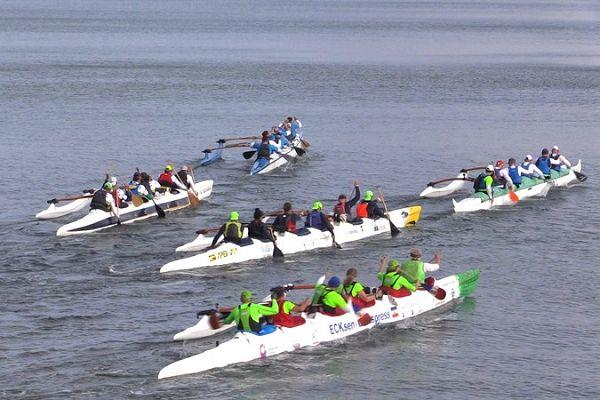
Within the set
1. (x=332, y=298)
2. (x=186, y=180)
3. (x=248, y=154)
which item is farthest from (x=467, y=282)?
(x=248, y=154)

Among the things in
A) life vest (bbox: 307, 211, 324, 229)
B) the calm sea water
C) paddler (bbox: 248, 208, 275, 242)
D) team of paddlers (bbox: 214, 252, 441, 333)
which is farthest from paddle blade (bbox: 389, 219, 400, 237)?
team of paddlers (bbox: 214, 252, 441, 333)

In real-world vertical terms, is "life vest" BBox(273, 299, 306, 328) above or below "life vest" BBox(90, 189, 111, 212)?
below

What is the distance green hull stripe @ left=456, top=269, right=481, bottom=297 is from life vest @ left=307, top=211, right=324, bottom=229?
25.2 ft

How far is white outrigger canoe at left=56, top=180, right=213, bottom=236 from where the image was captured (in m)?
45.2

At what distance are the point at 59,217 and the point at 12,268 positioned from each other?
28.5ft

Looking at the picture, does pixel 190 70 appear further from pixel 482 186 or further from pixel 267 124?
pixel 482 186

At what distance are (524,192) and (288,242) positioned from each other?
1615 cm

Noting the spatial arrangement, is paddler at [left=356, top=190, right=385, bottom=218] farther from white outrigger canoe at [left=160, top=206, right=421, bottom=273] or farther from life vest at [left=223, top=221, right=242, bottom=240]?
life vest at [left=223, top=221, right=242, bottom=240]

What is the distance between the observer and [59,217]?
159ft

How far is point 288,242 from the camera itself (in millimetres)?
43031

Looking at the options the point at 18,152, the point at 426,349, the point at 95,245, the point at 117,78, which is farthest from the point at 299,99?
the point at 426,349

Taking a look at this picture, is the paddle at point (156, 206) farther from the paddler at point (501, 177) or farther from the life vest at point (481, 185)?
the paddler at point (501, 177)

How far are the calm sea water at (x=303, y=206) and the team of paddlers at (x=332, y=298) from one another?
118 cm

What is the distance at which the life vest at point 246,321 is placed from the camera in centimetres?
3108
